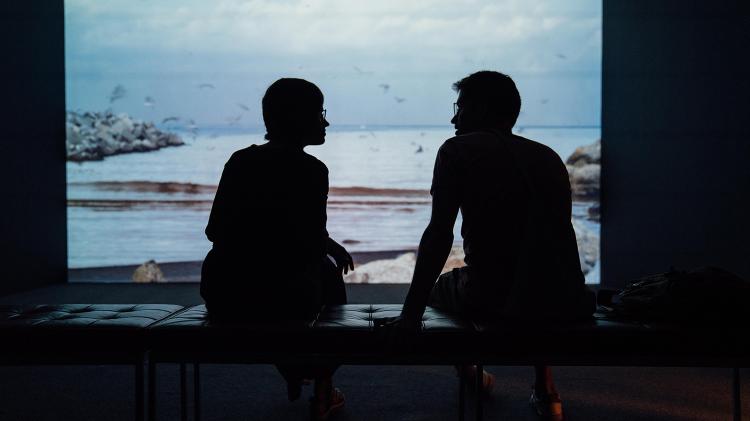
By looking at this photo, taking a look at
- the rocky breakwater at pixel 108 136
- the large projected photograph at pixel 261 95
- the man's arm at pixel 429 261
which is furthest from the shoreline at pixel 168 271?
the man's arm at pixel 429 261

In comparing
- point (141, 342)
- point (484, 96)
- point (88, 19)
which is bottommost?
point (141, 342)

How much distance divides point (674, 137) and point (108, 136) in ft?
13.0

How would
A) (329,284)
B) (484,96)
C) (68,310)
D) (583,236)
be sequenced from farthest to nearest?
1. (583,236)
2. (329,284)
3. (68,310)
4. (484,96)

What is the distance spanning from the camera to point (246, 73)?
5000 mm

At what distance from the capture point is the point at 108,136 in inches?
196

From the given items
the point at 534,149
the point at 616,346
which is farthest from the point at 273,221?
the point at 616,346

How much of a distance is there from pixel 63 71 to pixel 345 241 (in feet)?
7.73

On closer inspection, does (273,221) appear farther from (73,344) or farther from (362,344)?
(73,344)

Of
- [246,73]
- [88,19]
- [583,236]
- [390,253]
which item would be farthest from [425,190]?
[88,19]

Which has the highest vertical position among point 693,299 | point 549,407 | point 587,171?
point 587,171

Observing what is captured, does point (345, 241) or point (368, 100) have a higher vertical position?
point (368, 100)

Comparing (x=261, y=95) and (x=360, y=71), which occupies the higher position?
(x=360, y=71)

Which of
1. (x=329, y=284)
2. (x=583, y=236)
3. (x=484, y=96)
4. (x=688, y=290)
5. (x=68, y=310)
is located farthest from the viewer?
(x=583, y=236)

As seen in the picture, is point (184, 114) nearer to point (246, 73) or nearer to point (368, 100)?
point (246, 73)
